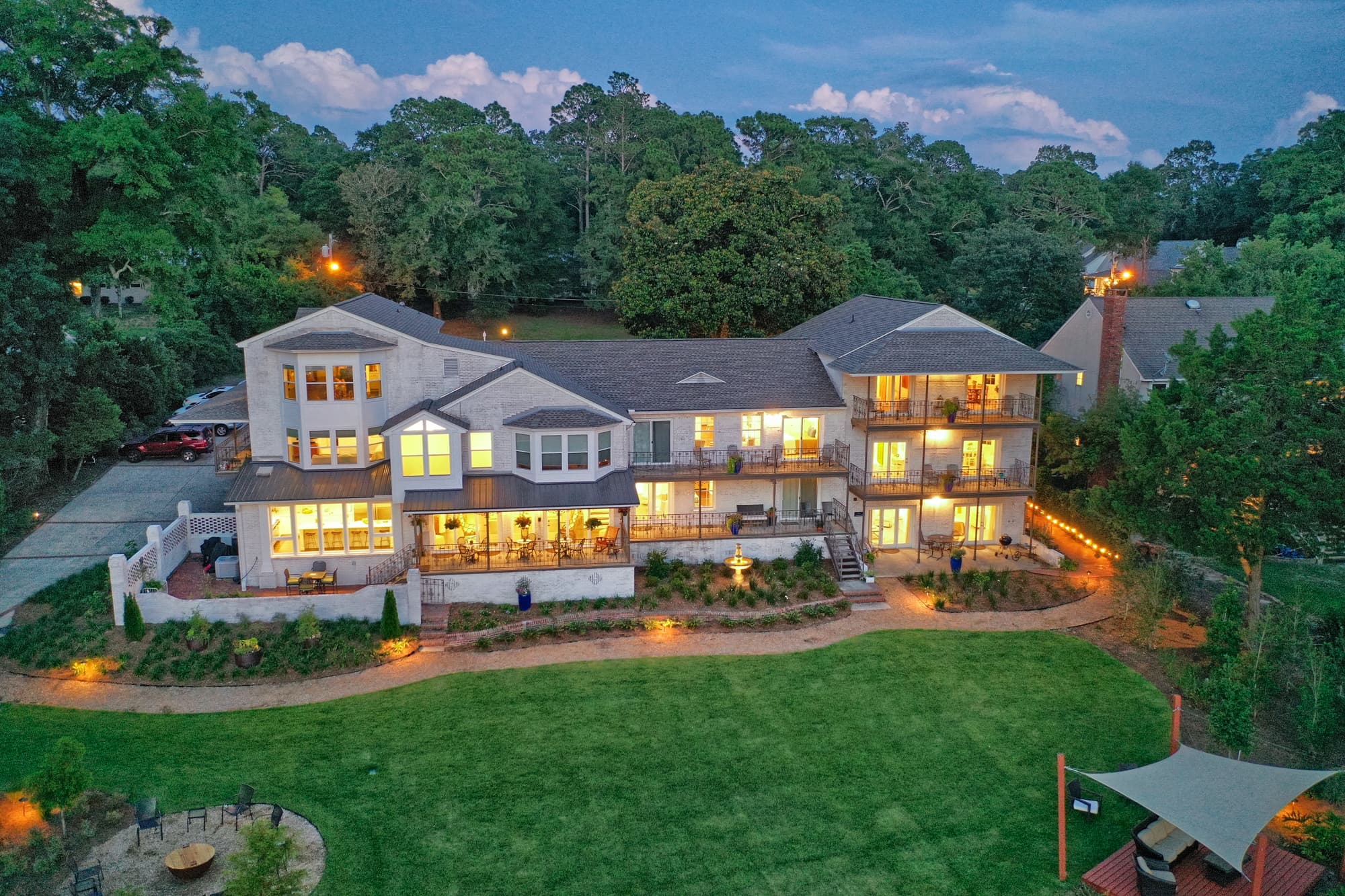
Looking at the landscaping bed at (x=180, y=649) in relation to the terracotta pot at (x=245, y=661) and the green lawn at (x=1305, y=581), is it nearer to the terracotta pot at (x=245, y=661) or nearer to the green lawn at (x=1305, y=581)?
the terracotta pot at (x=245, y=661)

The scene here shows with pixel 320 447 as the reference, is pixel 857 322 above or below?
above

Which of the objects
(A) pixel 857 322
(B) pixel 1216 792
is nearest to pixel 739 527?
(A) pixel 857 322

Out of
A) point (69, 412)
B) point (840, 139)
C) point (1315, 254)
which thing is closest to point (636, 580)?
point (69, 412)

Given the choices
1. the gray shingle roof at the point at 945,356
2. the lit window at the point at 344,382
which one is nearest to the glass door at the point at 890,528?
the gray shingle roof at the point at 945,356

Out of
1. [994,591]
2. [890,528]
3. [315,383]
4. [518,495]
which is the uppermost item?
[315,383]

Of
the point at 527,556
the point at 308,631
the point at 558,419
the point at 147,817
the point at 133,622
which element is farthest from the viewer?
the point at 527,556

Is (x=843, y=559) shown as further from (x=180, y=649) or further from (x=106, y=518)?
(x=106, y=518)

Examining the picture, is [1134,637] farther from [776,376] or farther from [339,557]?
[339,557]
